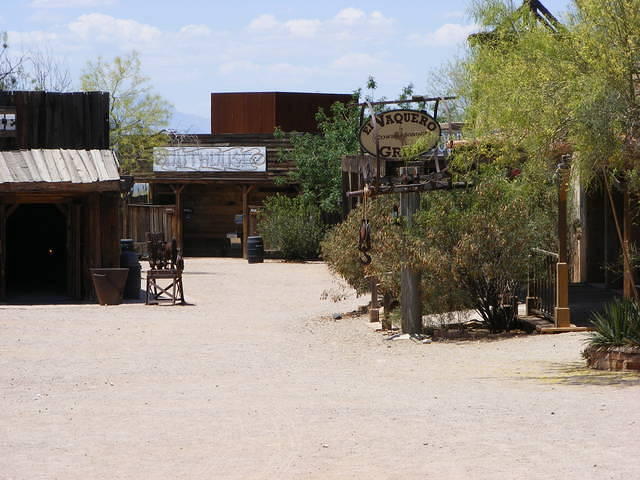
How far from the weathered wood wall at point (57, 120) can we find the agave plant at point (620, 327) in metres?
14.3

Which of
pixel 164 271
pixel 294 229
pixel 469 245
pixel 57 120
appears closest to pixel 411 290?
pixel 469 245

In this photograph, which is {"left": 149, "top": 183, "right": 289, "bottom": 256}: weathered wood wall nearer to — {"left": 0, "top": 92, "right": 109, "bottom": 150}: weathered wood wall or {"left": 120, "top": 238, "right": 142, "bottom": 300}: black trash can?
{"left": 0, "top": 92, "right": 109, "bottom": 150}: weathered wood wall

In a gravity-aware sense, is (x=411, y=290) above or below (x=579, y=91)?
below

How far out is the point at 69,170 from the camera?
2095cm

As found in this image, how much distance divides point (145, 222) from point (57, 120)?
1393 cm

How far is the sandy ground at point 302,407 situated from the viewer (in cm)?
666

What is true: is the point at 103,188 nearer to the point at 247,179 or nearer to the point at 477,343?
the point at 477,343

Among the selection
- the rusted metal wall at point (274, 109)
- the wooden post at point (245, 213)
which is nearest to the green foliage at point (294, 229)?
the wooden post at point (245, 213)

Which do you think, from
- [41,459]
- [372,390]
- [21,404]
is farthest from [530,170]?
[41,459]

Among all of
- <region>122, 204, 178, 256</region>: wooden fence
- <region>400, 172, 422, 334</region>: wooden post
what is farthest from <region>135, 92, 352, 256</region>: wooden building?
<region>400, 172, 422, 334</region>: wooden post

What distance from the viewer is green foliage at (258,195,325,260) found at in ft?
119

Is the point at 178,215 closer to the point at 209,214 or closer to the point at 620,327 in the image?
the point at 209,214

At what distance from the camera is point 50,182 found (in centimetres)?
2019

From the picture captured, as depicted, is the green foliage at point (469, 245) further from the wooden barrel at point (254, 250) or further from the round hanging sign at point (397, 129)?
the wooden barrel at point (254, 250)
